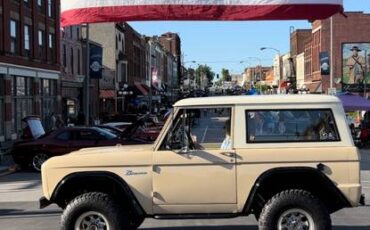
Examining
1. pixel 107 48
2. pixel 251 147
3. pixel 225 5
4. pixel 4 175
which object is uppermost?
pixel 107 48

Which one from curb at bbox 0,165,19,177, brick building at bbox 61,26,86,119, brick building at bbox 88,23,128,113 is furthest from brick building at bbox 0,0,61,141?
brick building at bbox 88,23,128,113

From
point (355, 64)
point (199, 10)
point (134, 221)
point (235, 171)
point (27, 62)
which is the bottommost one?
point (134, 221)

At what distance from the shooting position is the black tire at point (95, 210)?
7.87m

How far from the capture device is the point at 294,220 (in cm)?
782

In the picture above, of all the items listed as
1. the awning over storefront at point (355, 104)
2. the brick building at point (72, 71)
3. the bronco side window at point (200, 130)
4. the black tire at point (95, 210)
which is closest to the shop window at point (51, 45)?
the brick building at point (72, 71)

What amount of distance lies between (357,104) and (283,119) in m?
24.0

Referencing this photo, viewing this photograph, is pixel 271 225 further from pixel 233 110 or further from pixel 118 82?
pixel 118 82

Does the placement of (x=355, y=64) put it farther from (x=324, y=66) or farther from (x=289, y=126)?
(x=289, y=126)

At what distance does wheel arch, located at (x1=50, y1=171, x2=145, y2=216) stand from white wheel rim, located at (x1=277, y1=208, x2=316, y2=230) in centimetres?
172

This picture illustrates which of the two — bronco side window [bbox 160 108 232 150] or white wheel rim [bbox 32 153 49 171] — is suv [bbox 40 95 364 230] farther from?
white wheel rim [bbox 32 153 49 171]

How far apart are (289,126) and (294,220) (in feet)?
3.81

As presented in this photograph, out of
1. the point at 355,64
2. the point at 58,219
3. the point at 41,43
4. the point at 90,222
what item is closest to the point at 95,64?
the point at 41,43

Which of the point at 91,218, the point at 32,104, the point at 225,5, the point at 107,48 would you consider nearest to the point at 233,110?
the point at 225,5

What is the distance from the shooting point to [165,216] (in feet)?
26.1
